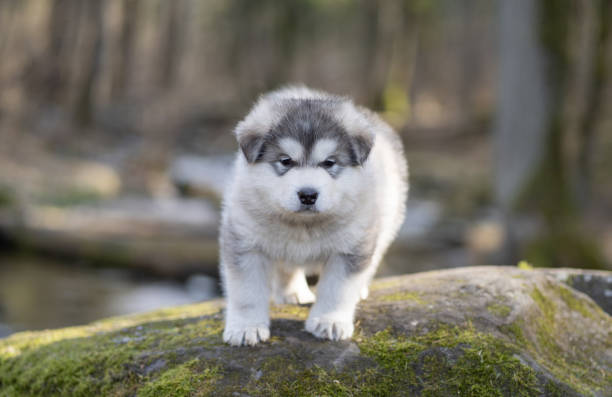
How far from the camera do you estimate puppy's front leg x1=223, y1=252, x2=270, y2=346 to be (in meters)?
3.84

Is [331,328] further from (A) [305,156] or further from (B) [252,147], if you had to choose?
(B) [252,147]

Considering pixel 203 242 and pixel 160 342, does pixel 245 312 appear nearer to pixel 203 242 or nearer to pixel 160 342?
pixel 160 342

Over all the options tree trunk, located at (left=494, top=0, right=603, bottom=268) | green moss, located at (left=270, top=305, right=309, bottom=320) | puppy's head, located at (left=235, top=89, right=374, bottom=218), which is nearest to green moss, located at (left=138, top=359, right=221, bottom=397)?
green moss, located at (left=270, top=305, right=309, bottom=320)

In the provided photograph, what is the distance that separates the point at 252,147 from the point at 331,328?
1.27 meters

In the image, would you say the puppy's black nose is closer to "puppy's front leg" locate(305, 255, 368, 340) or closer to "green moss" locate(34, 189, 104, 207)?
"puppy's front leg" locate(305, 255, 368, 340)

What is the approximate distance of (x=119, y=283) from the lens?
1109 cm

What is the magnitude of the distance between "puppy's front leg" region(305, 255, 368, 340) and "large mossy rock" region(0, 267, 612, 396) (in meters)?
0.10

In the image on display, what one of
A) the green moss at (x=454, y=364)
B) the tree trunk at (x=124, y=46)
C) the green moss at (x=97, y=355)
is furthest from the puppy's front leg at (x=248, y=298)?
the tree trunk at (x=124, y=46)

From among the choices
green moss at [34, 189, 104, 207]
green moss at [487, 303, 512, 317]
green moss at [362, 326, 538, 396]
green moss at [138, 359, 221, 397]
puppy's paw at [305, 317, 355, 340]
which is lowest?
green moss at [34, 189, 104, 207]

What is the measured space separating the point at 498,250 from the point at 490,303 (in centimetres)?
711

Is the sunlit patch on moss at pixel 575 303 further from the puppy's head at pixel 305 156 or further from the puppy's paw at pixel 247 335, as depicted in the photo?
the puppy's paw at pixel 247 335

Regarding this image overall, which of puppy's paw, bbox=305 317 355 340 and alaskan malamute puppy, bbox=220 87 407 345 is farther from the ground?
alaskan malamute puppy, bbox=220 87 407 345

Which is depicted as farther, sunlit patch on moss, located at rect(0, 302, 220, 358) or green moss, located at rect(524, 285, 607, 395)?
sunlit patch on moss, located at rect(0, 302, 220, 358)

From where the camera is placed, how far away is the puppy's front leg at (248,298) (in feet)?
12.6
